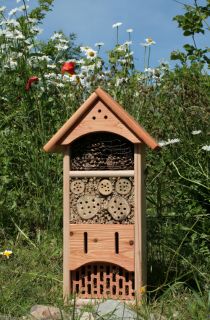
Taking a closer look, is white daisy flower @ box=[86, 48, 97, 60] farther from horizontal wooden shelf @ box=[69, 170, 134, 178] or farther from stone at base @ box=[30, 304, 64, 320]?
stone at base @ box=[30, 304, 64, 320]

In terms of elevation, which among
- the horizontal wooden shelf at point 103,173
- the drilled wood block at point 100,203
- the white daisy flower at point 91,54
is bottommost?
the drilled wood block at point 100,203

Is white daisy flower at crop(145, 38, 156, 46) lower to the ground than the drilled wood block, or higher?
higher

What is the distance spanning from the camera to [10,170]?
21.0ft

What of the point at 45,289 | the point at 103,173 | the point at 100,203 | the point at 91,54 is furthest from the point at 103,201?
the point at 91,54

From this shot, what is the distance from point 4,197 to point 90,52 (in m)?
1.95

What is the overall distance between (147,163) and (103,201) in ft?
4.54

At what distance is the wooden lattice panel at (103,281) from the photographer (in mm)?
4434

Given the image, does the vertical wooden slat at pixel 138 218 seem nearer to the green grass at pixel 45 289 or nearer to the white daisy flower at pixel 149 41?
the green grass at pixel 45 289

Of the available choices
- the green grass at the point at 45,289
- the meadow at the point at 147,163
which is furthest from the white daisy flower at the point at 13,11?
the green grass at the point at 45,289

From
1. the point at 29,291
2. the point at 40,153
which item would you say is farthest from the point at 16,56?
the point at 29,291

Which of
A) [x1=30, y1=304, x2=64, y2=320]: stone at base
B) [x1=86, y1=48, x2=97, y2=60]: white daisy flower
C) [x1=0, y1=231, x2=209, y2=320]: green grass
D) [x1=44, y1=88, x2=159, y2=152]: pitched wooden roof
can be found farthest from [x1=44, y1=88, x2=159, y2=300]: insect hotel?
[x1=86, y1=48, x2=97, y2=60]: white daisy flower

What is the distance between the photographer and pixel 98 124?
4.43 metres

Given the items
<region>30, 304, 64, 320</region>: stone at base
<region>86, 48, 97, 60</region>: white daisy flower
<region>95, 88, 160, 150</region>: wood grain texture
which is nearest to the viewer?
<region>30, 304, 64, 320</region>: stone at base

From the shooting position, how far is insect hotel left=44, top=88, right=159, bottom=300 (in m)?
4.35
